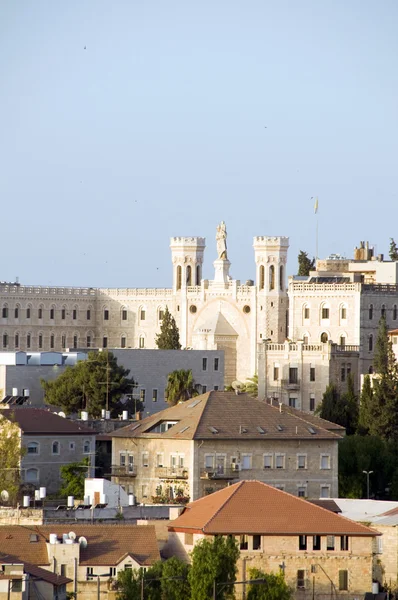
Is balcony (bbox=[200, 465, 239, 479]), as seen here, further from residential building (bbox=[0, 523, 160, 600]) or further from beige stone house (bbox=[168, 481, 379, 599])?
residential building (bbox=[0, 523, 160, 600])

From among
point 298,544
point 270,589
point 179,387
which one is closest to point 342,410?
point 179,387

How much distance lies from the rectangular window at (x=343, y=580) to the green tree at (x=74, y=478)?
20.3m

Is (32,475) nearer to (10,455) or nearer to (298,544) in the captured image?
(10,455)

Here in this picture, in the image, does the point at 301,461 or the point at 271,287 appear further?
the point at 271,287

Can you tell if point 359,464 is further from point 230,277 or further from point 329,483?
point 230,277

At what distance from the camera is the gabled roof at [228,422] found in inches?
3770

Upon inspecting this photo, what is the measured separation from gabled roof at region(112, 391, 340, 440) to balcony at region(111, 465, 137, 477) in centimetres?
139

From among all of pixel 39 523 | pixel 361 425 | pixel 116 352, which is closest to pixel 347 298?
pixel 116 352

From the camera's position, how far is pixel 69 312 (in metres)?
196

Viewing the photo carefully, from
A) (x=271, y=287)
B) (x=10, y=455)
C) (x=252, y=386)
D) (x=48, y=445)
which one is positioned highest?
(x=271, y=287)

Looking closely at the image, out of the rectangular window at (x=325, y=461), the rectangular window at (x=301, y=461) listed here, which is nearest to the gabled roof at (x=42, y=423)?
the rectangular window at (x=301, y=461)

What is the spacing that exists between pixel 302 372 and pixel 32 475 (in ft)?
175

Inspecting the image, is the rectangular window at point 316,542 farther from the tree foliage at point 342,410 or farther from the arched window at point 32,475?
the tree foliage at point 342,410

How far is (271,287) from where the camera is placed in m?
178
